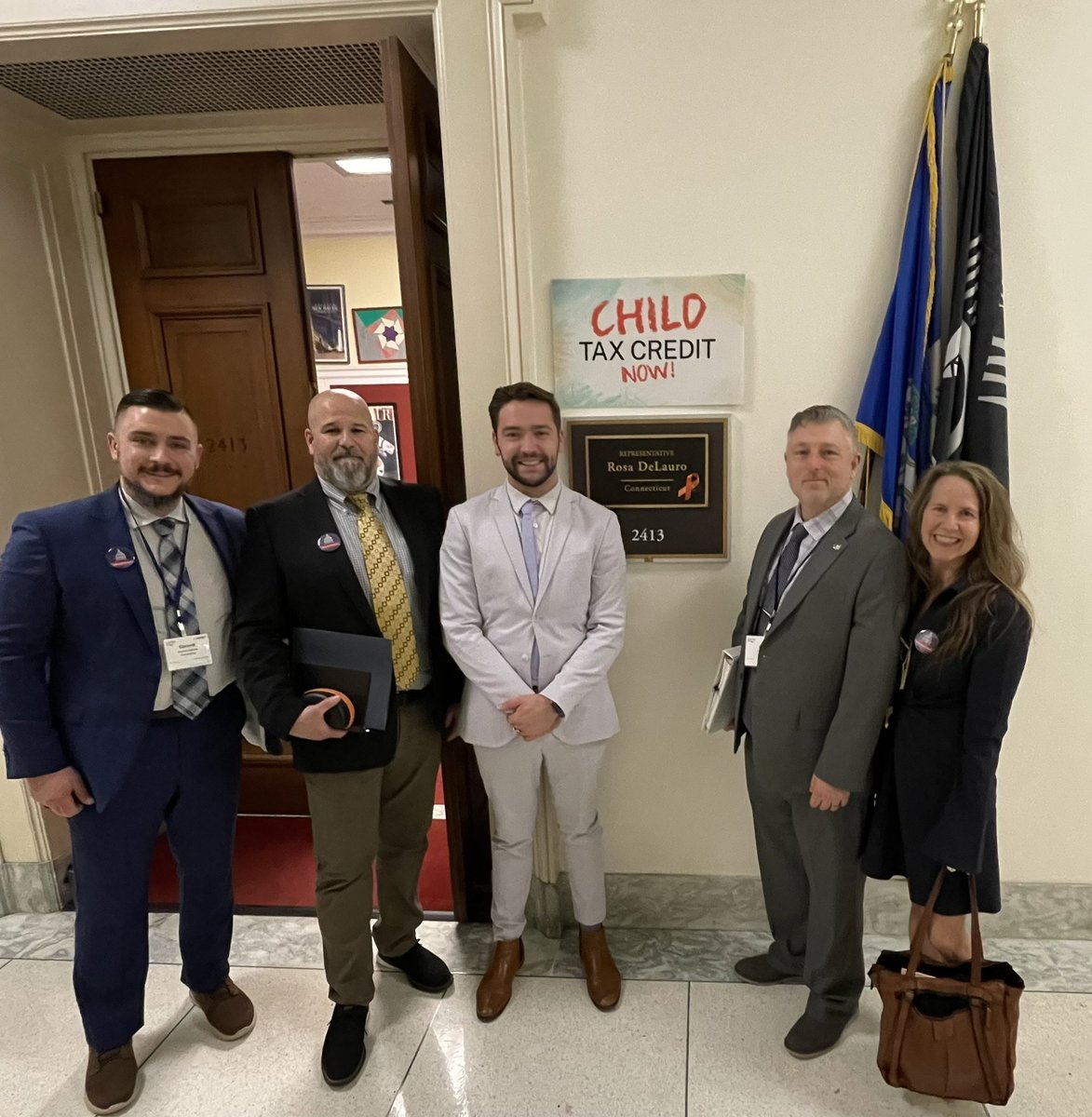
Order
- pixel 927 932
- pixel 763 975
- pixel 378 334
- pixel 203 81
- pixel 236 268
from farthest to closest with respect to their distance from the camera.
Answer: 1. pixel 378 334
2. pixel 236 268
3. pixel 203 81
4. pixel 763 975
5. pixel 927 932

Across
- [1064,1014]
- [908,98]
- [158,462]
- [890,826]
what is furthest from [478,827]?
[908,98]

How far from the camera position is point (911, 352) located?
2.00 meters

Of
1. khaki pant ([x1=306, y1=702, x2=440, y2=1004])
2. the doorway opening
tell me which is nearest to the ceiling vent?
the doorway opening

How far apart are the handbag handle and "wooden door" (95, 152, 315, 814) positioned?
7.77 ft

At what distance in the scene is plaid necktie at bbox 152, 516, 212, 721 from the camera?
1.83m

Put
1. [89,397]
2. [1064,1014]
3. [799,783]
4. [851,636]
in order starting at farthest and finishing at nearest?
[89,397] < [1064,1014] < [799,783] < [851,636]

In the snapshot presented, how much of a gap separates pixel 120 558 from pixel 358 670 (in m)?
0.60

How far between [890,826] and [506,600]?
41.7 inches

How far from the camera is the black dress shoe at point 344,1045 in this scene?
1.92 metres

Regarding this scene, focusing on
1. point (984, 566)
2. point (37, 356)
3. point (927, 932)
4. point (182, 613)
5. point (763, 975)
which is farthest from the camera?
point (37, 356)

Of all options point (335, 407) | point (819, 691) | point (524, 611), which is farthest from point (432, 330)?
point (819, 691)

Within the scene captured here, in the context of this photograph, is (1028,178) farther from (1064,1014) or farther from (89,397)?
(89,397)

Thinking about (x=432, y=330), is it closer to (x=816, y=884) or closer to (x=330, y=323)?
(x=816, y=884)

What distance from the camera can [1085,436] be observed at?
81.1 inches
